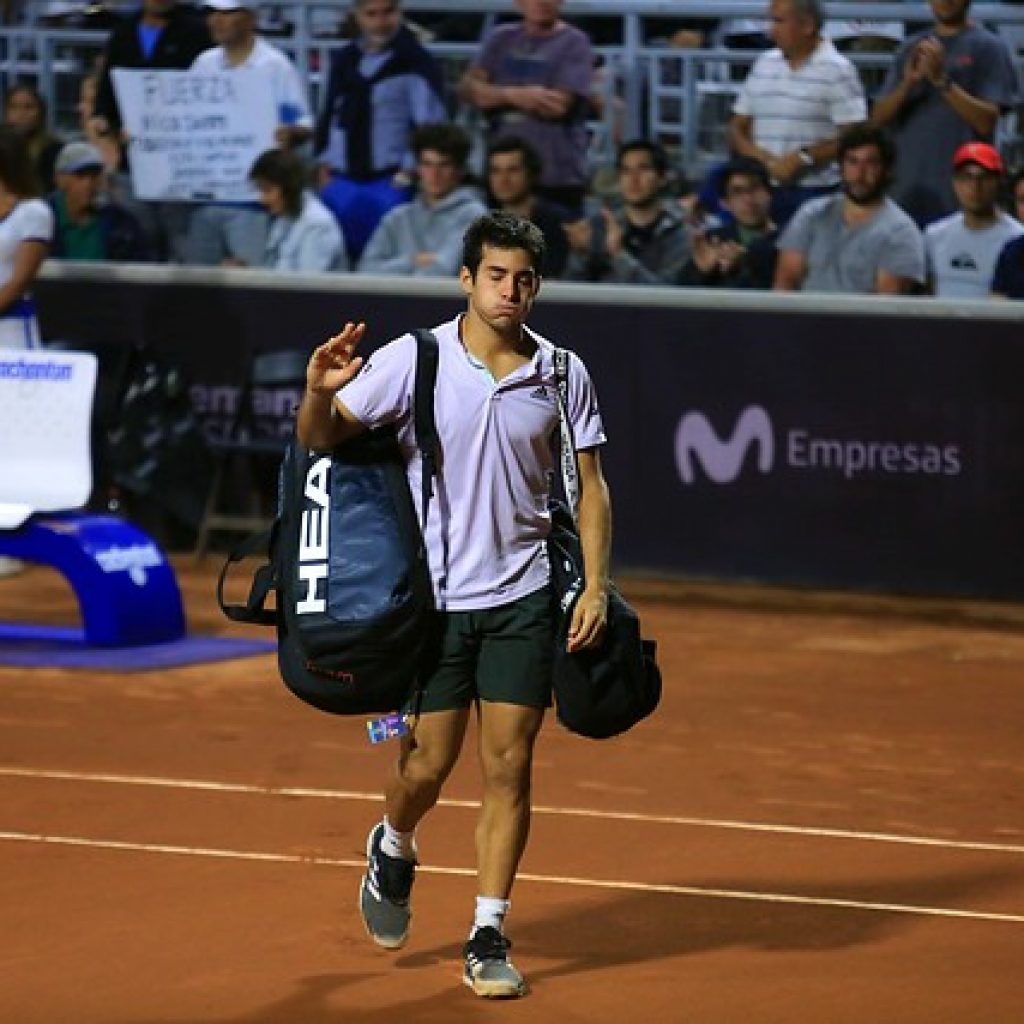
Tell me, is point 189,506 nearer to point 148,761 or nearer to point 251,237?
point 251,237

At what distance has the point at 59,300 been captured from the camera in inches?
618

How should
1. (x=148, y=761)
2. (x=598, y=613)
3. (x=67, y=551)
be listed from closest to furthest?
(x=598, y=613) < (x=148, y=761) < (x=67, y=551)

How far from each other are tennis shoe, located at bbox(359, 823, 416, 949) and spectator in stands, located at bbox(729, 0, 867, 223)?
8.31 meters

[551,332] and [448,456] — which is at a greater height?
[448,456]

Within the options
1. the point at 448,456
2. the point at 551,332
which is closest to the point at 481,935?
the point at 448,456

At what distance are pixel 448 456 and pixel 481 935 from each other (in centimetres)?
123

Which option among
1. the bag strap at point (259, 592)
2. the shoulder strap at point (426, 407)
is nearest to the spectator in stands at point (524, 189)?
the bag strap at point (259, 592)

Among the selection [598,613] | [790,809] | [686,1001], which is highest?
[598,613]

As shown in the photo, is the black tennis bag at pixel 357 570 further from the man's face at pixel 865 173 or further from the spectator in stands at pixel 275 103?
the spectator in stands at pixel 275 103

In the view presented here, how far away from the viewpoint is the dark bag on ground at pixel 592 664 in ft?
23.3

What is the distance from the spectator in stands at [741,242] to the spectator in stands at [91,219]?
11.3 feet

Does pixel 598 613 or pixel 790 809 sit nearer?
pixel 598 613

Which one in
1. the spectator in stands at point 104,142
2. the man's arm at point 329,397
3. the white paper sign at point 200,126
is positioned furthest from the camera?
the spectator in stands at point 104,142

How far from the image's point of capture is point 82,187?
53.4ft
